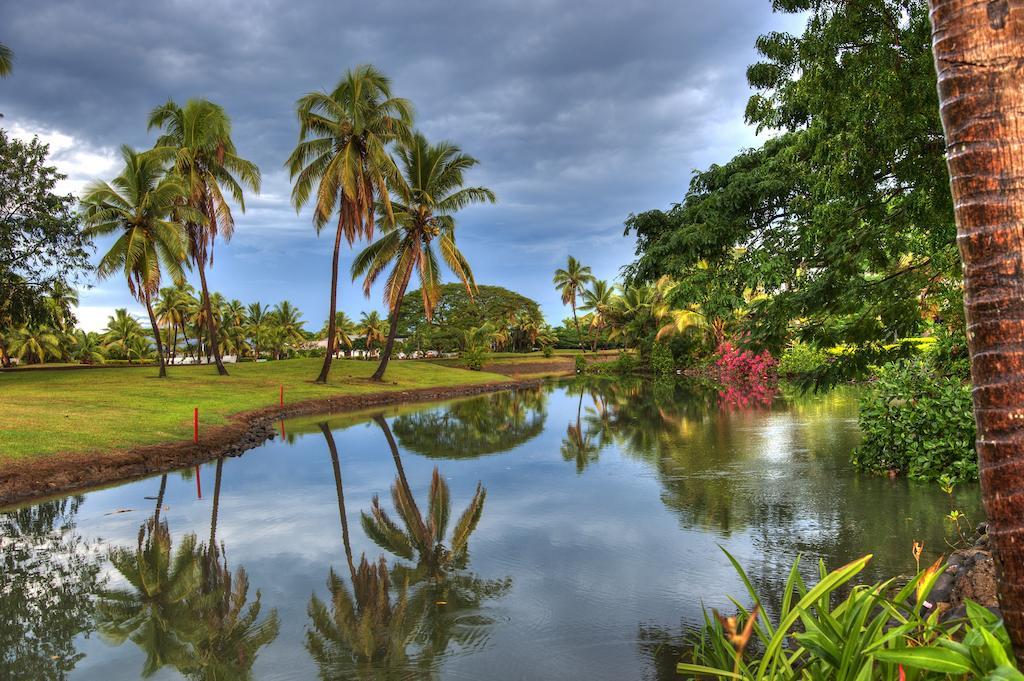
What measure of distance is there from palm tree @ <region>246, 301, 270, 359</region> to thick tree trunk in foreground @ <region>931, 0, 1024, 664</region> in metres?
78.6

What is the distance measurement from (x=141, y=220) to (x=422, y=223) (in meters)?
12.0

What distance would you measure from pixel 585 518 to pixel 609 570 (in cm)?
213

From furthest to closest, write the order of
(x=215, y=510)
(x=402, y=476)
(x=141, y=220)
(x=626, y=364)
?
(x=626, y=364) < (x=141, y=220) < (x=402, y=476) < (x=215, y=510)

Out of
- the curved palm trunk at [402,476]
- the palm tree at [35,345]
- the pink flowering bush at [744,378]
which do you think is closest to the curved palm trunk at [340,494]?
the curved palm trunk at [402,476]

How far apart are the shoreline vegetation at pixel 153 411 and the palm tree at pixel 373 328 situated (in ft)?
124

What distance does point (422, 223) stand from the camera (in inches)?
1187

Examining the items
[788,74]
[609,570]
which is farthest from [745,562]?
[788,74]

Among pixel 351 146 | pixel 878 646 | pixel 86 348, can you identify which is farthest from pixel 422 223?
pixel 86 348

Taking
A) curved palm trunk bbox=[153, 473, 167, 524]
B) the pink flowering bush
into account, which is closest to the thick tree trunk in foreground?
curved palm trunk bbox=[153, 473, 167, 524]

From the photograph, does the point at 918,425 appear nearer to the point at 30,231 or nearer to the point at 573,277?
the point at 30,231

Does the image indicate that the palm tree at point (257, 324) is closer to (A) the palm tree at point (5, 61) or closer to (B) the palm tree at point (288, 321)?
(B) the palm tree at point (288, 321)

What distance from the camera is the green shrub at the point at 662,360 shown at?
154 ft

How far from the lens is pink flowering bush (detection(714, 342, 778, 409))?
24248 millimetres

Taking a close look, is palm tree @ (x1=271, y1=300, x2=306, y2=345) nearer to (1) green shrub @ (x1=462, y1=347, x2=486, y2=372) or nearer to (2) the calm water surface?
(1) green shrub @ (x1=462, y1=347, x2=486, y2=372)
